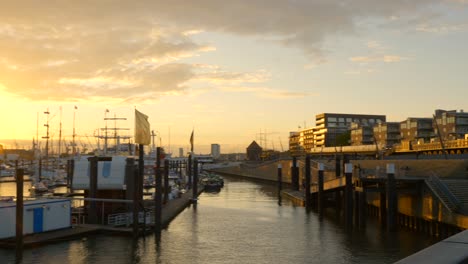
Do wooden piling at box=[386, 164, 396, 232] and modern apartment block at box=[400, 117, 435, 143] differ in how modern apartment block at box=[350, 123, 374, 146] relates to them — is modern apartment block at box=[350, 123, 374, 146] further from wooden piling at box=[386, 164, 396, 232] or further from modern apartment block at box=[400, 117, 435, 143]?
wooden piling at box=[386, 164, 396, 232]

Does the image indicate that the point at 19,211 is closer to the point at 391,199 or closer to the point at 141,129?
the point at 141,129

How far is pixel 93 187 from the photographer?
43.1 metres

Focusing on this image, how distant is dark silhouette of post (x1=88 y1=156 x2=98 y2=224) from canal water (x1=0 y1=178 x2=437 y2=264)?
4.53 meters

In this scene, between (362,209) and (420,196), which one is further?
(362,209)

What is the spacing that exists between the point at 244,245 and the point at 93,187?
15395 mm

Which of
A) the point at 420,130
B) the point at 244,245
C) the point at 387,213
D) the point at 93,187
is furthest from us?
the point at 420,130

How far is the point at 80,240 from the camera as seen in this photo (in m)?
38.1

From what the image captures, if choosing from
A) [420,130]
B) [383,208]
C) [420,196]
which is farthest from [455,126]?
[420,196]

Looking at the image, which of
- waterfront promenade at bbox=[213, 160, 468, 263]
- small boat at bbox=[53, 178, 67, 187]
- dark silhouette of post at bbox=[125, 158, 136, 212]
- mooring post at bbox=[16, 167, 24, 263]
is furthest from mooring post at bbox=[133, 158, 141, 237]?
small boat at bbox=[53, 178, 67, 187]

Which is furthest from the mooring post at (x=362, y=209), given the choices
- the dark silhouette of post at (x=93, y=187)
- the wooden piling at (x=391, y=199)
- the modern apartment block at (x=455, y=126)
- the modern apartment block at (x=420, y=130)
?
the modern apartment block at (x=420, y=130)

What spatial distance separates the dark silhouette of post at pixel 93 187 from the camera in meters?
42.7

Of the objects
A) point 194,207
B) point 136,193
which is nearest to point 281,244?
point 136,193

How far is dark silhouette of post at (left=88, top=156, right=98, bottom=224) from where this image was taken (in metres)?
42.7

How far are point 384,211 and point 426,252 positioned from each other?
1658 inches
